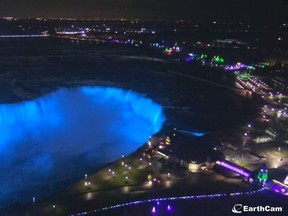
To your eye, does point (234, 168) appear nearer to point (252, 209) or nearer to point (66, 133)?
point (252, 209)

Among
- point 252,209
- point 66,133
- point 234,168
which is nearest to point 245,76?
point 66,133

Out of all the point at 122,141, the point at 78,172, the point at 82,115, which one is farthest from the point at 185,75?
the point at 78,172

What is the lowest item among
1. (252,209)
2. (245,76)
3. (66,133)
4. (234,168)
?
(66,133)

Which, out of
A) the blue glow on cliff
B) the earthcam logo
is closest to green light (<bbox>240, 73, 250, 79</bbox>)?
the blue glow on cliff

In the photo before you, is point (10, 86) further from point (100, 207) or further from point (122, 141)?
point (100, 207)

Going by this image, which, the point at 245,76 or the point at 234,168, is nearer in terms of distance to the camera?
the point at 234,168

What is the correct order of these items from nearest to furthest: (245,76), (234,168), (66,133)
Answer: (234,168) < (66,133) < (245,76)

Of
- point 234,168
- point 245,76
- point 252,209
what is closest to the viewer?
point 252,209

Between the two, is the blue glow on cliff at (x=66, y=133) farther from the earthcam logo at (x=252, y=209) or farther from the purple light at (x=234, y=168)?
the earthcam logo at (x=252, y=209)
